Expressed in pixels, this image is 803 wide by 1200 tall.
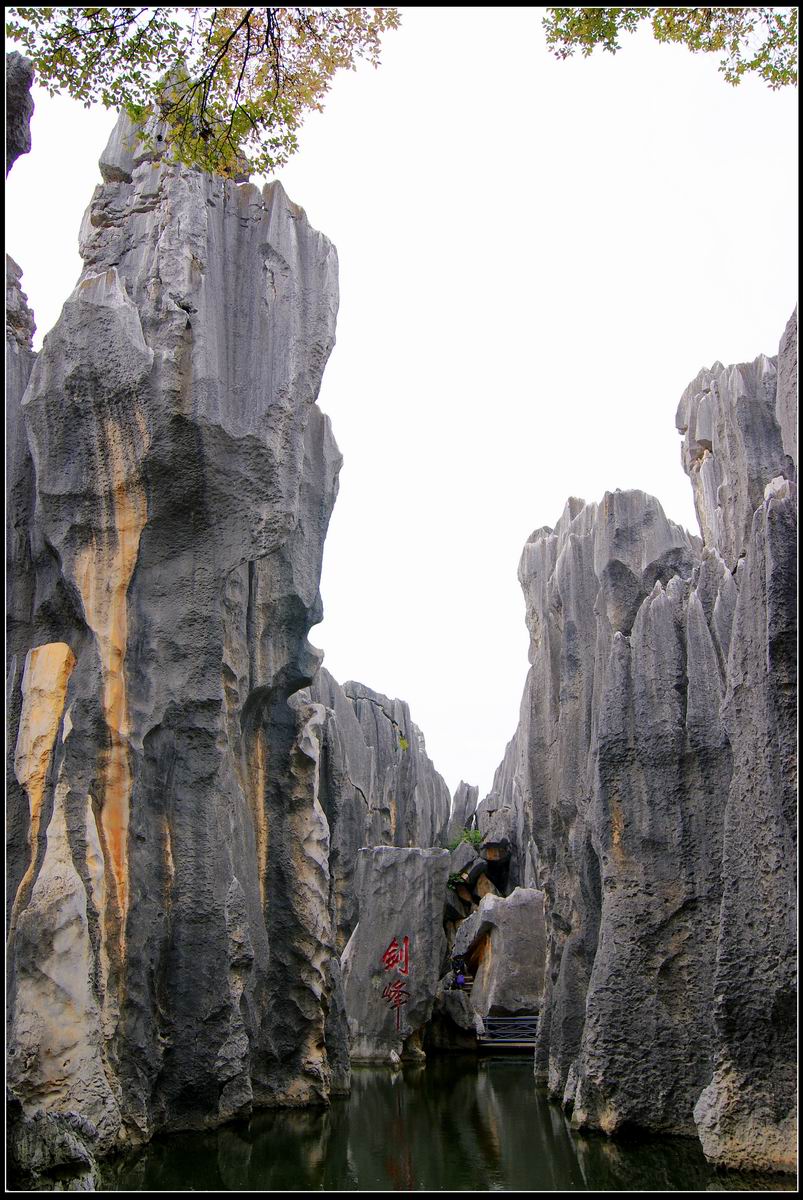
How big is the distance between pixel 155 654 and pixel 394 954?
11078mm

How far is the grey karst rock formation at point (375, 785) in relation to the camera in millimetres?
25453

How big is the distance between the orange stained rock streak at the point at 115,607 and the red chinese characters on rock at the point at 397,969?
35.6 ft

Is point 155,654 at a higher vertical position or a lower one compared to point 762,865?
higher

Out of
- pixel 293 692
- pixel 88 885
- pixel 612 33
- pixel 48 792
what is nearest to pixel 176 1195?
pixel 88 885

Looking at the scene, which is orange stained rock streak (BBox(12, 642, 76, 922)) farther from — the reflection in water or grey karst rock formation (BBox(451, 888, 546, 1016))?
Result: grey karst rock formation (BBox(451, 888, 546, 1016))

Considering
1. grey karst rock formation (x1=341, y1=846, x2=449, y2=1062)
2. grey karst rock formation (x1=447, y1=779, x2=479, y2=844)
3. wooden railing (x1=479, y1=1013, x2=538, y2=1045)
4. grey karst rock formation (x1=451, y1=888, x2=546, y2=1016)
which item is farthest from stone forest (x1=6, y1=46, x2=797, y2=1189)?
grey karst rock formation (x1=447, y1=779, x2=479, y2=844)

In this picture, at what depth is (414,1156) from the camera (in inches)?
417

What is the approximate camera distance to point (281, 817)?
48.1 ft

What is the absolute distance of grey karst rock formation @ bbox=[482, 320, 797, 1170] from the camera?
8289 millimetres

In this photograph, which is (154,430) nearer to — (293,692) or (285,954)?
(293,692)

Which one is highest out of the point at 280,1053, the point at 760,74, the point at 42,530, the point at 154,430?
the point at 760,74

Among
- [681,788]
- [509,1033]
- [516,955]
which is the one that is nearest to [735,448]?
[681,788]

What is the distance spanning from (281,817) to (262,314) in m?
6.50

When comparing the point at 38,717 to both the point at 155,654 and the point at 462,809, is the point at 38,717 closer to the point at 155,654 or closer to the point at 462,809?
the point at 155,654
